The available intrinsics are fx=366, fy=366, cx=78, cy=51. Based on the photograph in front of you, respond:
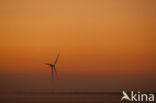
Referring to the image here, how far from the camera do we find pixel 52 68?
70.1 meters

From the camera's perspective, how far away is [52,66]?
230 feet

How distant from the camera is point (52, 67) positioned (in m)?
70.4

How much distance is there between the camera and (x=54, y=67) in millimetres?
68312

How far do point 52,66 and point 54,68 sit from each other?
313cm

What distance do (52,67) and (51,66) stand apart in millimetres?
297

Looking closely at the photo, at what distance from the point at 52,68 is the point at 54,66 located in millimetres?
1636

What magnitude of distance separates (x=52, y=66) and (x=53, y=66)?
0.61 metres

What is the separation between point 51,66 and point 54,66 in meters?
1.76

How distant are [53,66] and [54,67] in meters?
1.22

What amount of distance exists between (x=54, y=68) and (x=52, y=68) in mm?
3182

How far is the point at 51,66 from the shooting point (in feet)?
230
